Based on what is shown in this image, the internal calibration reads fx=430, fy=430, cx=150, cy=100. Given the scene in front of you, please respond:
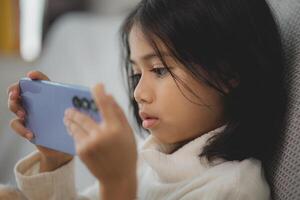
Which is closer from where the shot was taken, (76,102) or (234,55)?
(76,102)

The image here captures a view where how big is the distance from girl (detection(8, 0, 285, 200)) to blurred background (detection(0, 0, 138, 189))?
0.55m

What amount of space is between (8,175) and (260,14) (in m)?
1.04

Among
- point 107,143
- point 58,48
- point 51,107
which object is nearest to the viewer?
point 107,143

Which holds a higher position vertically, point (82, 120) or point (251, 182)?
point (82, 120)

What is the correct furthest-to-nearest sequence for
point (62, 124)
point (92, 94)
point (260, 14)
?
point (260, 14) < point (62, 124) < point (92, 94)

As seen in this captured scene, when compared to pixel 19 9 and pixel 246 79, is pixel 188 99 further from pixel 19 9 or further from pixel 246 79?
pixel 19 9

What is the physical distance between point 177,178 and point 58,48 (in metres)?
1.43

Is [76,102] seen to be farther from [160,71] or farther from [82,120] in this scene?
[160,71]

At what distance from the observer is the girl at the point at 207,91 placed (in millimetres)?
679

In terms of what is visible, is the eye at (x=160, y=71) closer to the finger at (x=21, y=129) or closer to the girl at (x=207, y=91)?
the girl at (x=207, y=91)

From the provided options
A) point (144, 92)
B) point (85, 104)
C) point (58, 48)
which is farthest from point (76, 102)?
point (58, 48)

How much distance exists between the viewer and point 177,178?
0.71 metres

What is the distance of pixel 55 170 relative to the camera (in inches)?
31.0

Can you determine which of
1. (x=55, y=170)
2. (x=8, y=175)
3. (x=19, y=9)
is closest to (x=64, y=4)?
(x=19, y=9)
